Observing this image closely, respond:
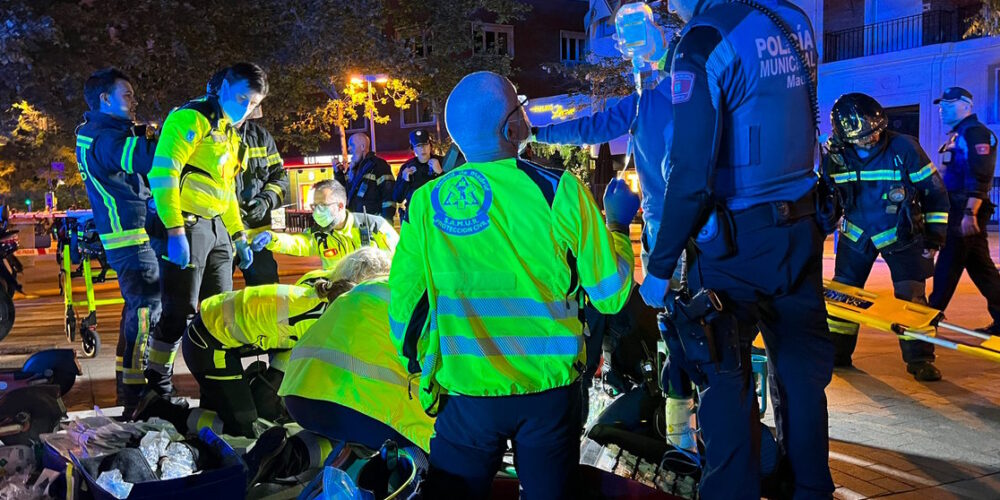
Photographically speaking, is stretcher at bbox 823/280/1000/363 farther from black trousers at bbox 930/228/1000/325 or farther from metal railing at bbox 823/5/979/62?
metal railing at bbox 823/5/979/62

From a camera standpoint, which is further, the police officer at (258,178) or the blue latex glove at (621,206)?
the police officer at (258,178)

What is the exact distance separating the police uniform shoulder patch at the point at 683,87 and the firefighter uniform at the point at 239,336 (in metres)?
2.05

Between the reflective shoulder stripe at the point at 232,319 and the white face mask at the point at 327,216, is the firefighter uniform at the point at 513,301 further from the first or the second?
the white face mask at the point at 327,216

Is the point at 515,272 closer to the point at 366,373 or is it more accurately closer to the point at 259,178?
the point at 366,373

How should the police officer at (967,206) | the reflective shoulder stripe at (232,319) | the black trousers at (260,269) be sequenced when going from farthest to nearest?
the black trousers at (260,269) < the police officer at (967,206) < the reflective shoulder stripe at (232,319)

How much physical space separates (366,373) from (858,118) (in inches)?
142

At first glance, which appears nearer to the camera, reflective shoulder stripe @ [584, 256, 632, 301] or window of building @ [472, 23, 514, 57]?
reflective shoulder stripe @ [584, 256, 632, 301]

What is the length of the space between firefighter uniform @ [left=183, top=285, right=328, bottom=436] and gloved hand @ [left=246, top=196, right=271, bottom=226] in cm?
167

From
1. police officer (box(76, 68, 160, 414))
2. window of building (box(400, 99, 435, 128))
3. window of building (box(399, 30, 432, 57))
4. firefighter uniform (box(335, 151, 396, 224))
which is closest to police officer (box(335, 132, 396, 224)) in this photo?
firefighter uniform (box(335, 151, 396, 224))

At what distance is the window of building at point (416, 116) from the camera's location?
36.3 m

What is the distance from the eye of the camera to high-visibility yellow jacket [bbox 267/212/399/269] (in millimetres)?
6289

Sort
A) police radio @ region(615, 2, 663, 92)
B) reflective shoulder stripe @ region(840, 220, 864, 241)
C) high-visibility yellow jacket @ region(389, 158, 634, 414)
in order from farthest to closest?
reflective shoulder stripe @ region(840, 220, 864, 241) < police radio @ region(615, 2, 663, 92) < high-visibility yellow jacket @ region(389, 158, 634, 414)

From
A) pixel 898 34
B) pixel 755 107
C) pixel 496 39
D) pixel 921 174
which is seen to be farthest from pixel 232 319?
pixel 496 39

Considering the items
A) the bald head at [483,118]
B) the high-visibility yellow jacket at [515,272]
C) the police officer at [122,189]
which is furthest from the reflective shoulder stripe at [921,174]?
the police officer at [122,189]
